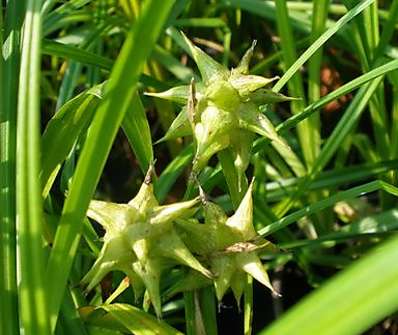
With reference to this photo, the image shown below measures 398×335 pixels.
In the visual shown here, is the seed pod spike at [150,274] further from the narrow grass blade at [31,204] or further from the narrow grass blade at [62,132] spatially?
the narrow grass blade at [62,132]

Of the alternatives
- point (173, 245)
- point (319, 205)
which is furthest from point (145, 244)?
point (319, 205)

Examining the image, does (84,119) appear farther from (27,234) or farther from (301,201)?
(301,201)

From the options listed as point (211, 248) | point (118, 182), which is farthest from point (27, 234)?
point (118, 182)

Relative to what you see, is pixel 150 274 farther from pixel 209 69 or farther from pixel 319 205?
pixel 319 205

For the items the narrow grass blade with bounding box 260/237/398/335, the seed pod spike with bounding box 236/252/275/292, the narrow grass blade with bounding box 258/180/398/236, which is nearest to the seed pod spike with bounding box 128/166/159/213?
the seed pod spike with bounding box 236/252/275/292

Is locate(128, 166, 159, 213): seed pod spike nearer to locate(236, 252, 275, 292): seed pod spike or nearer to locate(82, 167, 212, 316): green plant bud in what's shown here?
locate(82, 167, 212, 316): green plant bud

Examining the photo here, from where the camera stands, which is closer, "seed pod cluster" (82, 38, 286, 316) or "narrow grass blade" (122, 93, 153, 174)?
"seed pod cluster" (82, 38, 286, 316)

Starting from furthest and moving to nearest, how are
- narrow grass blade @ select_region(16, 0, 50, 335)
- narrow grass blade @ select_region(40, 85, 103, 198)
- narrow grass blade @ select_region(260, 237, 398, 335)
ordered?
narrow grass blade @ select_region(40, 85, 103, 198) → narrow grass blade @ select_region(16, 0, 50, 335) → narrow grass blade @ select_region(260, 237, 398, 335)
